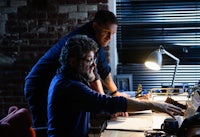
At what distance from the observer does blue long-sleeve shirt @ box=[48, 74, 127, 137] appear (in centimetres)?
189

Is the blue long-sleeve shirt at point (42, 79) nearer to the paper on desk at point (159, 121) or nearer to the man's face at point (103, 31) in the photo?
the man's face at point (103, 31)

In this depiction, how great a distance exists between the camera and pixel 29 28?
370cm

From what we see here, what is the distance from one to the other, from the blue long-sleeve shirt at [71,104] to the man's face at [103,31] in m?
0.81

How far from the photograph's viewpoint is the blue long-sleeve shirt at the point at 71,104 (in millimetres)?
1889

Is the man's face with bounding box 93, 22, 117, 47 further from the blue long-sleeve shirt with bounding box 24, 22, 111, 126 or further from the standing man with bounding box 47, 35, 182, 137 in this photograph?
the standing man with bounding box 47, 35, 182, 137

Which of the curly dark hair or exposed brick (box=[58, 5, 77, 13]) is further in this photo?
exposed brick (box=[58, 5, 77, 13])

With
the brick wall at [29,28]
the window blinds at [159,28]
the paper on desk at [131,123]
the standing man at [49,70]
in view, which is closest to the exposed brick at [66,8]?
the brick wall at [29,28]

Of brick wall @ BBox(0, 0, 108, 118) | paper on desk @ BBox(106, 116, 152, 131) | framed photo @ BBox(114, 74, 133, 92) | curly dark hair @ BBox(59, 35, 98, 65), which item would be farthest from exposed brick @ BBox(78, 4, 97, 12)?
curly dark hair @ BBox(59, 35, 98, 65)

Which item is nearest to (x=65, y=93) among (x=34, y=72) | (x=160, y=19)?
(x=34, y=72)

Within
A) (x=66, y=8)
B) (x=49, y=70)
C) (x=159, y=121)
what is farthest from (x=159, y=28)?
(x=159, y=121)

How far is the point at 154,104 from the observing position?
1.98 meters

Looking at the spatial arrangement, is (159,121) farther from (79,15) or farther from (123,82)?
(79,15)

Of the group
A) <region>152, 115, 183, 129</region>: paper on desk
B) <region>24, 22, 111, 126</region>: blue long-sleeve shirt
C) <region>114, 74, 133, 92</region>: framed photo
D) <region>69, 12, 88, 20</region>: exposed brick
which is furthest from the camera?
<region>69, 12, 88, 20</region>: exposed brick

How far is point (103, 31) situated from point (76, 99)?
0.91m
